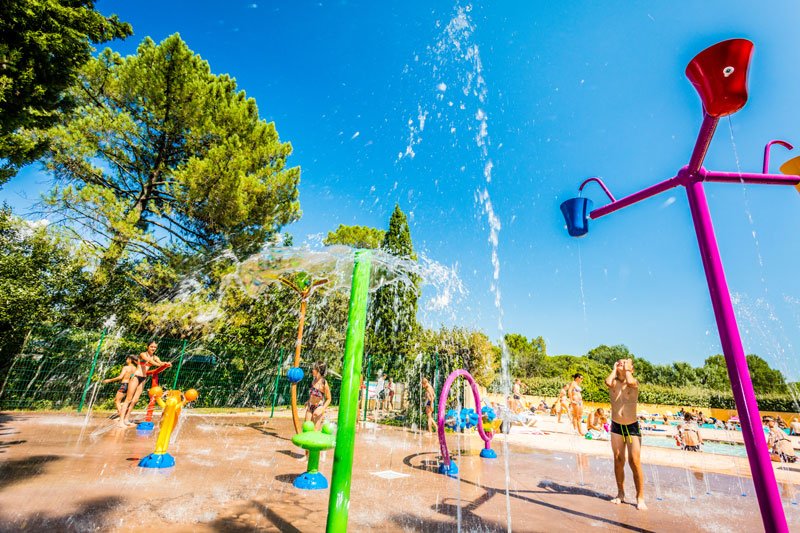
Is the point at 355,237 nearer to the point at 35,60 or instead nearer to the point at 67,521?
the point at 35,60

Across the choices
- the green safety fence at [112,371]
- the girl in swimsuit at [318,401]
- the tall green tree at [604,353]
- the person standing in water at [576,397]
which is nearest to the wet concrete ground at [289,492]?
the girl in swimsuit at [318,401]

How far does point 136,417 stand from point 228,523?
36.9 ft

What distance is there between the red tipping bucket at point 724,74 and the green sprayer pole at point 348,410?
9.56ft

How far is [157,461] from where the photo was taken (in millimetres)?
5945

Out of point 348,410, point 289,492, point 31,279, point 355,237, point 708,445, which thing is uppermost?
point 355,237

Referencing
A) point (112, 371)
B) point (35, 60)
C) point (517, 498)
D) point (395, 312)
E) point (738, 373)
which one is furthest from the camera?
point (395, 312)

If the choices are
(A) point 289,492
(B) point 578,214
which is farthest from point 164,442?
(B) point 578,214

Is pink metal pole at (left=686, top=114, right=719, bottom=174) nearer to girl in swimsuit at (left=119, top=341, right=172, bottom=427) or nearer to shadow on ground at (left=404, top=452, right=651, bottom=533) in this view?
shadow on ground at (left=404, top=452, right=651, bottom=533)

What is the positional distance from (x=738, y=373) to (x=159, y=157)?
66.4ft

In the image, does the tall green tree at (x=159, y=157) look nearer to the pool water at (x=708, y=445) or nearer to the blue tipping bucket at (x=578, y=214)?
the blue tipping bucket at (x=578, y=214)

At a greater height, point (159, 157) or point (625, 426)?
point (159, 157)

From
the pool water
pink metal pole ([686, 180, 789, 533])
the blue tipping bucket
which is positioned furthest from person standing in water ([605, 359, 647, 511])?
the pool water

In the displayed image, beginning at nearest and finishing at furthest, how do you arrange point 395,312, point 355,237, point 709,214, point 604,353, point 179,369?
point 709,214
point 179,369
point 395,312
point 355,237
point 604,353

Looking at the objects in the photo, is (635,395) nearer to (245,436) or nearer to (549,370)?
(245,436)
